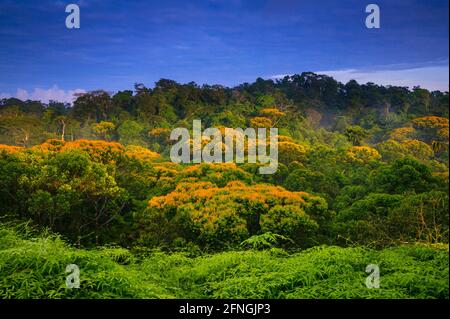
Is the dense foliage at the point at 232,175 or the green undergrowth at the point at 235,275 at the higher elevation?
the dense foliage at the point at 232,175

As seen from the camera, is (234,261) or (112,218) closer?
(234,261)

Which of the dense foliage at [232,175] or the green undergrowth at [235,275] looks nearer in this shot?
the green undergrowth at [235,275]

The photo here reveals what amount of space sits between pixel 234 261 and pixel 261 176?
2.38m

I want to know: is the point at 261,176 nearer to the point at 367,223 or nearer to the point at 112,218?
the point at 367,223

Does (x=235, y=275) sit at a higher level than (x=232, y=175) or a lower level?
lower

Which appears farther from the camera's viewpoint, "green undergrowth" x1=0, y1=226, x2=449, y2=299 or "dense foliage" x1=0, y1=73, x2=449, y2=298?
"dense foliage" x1=0, y1=73, x2=449, y2=298

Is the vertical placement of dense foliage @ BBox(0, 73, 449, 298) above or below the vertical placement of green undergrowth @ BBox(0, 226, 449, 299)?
above

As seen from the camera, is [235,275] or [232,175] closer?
[235,275]

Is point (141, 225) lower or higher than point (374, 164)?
lower
